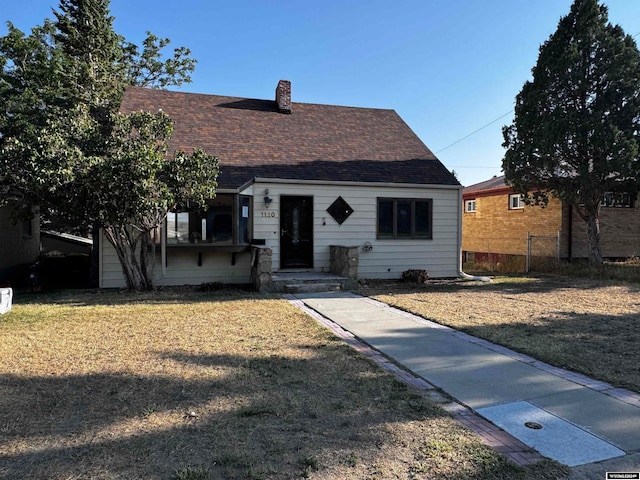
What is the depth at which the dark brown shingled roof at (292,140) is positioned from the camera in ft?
39.3

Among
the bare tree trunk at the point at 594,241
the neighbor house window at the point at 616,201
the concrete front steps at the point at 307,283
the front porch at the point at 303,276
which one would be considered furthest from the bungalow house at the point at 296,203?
the neighbor house window at the point at 616,201

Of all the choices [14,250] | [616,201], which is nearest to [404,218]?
[616,201]

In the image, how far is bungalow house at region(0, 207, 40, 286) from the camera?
41.9 feet

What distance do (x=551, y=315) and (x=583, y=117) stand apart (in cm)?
844

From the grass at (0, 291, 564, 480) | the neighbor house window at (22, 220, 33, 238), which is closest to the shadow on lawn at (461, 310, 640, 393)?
the grass at (0, 291, 564, 480)

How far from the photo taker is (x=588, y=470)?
9.03ft

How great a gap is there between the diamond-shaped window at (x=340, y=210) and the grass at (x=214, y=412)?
19.8 ft

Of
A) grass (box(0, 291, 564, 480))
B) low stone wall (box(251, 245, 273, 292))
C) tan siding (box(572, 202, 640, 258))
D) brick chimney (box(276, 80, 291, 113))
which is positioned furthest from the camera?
tan siding (box(572, 202, 640, 258))

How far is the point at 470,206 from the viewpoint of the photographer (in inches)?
889

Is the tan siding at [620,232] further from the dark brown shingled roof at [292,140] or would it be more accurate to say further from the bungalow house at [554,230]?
the dark brown shingled roof at [292,140]

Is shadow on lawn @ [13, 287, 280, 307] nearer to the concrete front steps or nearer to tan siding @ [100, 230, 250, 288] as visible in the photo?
tan siding @ [100, 230, 250, 288]

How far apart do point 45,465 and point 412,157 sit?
12.7 metres

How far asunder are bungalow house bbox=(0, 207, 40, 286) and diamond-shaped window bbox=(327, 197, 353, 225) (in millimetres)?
8334

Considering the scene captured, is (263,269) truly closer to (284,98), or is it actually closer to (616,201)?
(284,98)
